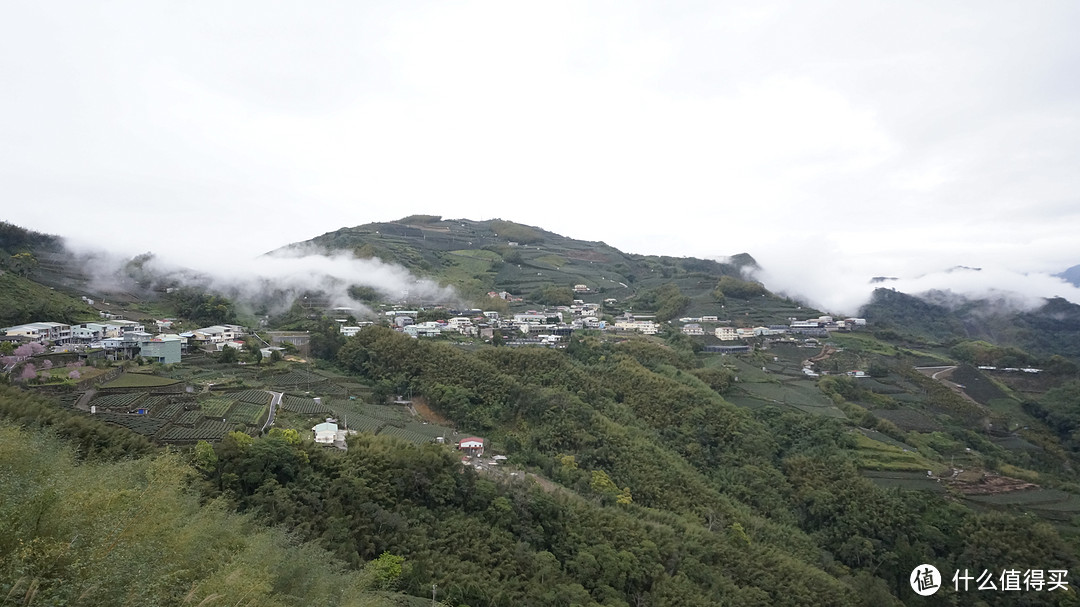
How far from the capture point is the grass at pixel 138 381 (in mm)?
20047

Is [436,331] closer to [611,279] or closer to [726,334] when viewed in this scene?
[726,334]

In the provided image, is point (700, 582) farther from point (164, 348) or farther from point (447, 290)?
point (447, 290)

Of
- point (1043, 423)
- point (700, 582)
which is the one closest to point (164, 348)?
point (700, 582)

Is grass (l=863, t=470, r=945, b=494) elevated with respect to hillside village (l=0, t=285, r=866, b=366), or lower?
lower

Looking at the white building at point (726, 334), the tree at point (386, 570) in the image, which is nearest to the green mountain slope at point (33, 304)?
the tree at point (386, 570)

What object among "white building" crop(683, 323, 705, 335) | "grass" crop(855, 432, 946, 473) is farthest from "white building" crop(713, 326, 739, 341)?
"grass" crop(855, 432, 946, 473)

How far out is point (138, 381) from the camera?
20.6 metres

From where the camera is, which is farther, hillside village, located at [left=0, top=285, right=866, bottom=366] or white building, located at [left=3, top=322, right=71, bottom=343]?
hillside village, located at [left=0, top=285, right=866, bottom=366]

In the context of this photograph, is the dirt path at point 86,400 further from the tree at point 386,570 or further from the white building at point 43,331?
the tree at point 386,570

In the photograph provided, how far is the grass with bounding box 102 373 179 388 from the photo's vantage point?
2005 centimetres

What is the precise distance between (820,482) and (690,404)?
6.54 m

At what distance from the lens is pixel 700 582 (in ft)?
56.7

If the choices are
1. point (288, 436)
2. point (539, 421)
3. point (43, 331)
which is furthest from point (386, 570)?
point (43, 331)

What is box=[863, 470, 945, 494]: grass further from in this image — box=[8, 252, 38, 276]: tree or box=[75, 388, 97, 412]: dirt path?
box=[8, 252, 38, 276]: tree
